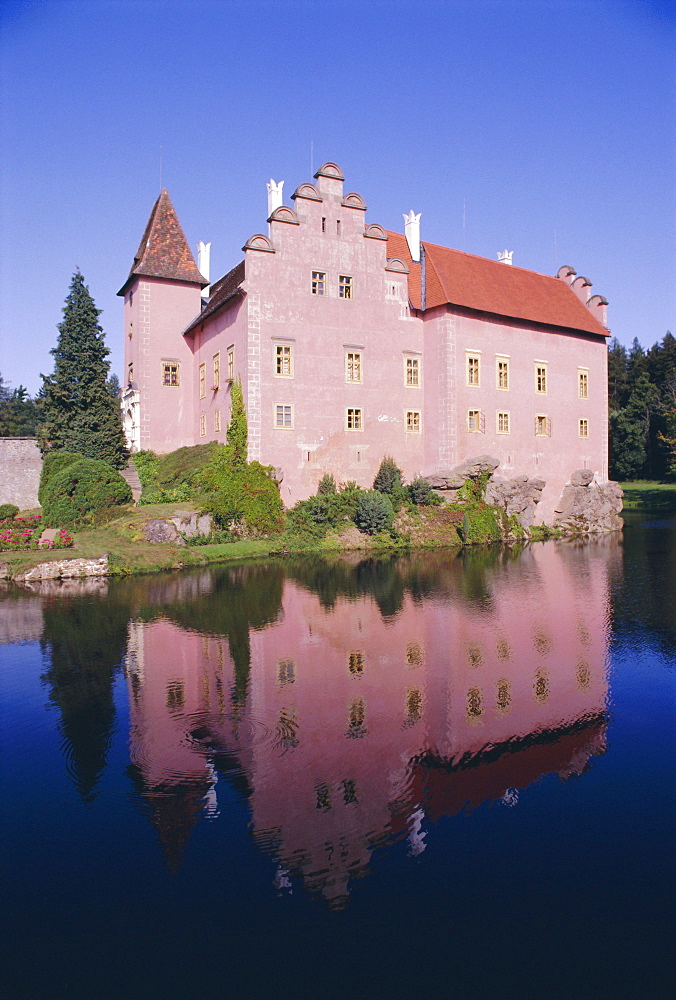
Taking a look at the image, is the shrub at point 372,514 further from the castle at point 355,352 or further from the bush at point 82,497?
the bush at point 82,497

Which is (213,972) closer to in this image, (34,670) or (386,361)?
(34,670)

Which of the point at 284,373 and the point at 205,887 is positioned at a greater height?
the point at 284,373

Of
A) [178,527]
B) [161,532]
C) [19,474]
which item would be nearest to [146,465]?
[19,474]

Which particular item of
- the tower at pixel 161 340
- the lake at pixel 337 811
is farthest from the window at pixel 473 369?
the lake at pixel 337 811

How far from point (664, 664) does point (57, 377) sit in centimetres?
3210

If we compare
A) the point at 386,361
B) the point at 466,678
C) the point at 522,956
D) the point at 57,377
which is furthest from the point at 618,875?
the point at 57,377

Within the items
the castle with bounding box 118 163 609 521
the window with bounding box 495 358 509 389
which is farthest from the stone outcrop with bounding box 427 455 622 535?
the window with bounding box 495 358 509 389

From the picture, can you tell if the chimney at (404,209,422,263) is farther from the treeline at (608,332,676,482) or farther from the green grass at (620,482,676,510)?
the treeline at (608,332,676,482)

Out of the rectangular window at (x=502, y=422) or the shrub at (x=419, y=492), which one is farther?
the rectangular window at (x=502, y=422)

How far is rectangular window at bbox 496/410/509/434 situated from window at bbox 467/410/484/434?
113 centimetres

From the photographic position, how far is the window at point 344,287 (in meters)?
30.8

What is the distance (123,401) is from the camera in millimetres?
37469

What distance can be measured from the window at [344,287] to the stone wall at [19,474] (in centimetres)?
1646

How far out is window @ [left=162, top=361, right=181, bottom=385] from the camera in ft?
116
